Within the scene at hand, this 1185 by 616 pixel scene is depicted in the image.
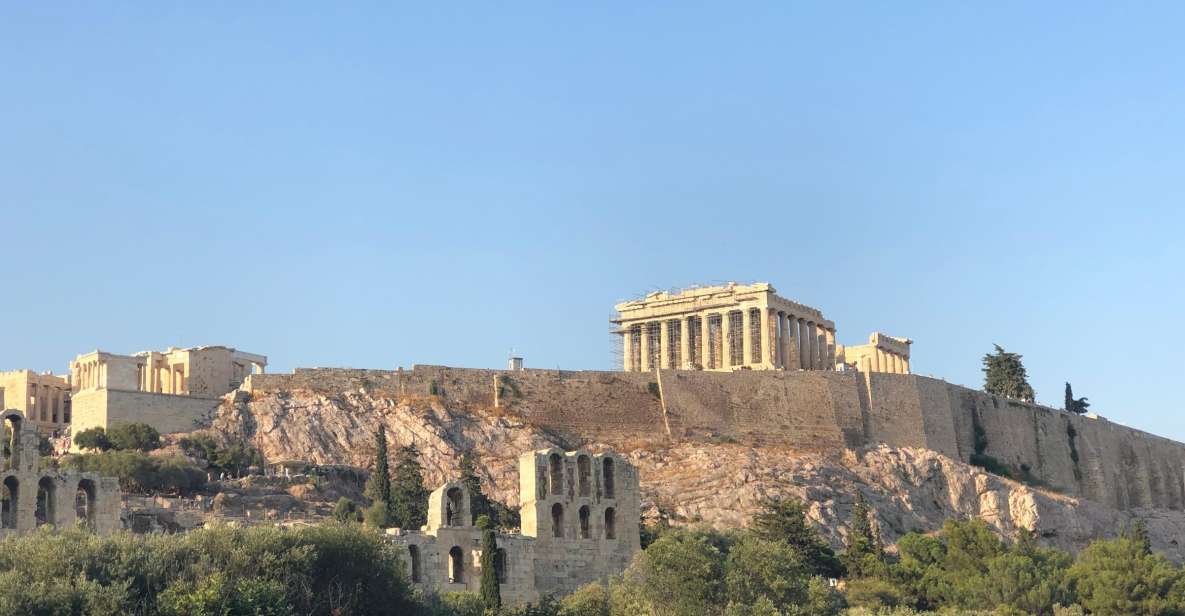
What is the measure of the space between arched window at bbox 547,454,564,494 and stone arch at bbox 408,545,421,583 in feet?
16.9

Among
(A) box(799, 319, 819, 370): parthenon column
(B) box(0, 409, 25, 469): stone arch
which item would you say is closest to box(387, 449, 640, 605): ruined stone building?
(B) box(0, 409, 25, 469): stone arch

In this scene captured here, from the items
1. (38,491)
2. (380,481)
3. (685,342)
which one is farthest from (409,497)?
(685,342)

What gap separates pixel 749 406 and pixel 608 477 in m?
30.2

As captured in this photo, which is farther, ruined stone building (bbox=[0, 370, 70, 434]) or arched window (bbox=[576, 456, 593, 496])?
ruined stone building (bbox=[0, 370, 70, 434])

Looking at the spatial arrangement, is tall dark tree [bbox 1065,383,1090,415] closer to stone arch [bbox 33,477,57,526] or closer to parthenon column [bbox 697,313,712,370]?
parthenon column [bbox 697,313,712,370]

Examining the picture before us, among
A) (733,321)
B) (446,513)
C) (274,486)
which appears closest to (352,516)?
(274,486)

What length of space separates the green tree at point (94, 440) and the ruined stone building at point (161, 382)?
2.41m

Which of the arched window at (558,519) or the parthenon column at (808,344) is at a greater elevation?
the parthenon column at (808,344)

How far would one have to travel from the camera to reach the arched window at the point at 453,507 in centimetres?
5106

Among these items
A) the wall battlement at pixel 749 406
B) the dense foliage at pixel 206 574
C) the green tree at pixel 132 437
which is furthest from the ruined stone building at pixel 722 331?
the dense foliage at pixel 206 574

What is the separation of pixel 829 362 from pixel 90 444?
36.5 meters

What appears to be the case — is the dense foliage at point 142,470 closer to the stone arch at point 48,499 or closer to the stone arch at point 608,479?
the stone arch at point 48,499

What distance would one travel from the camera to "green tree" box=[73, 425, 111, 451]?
70.2 m

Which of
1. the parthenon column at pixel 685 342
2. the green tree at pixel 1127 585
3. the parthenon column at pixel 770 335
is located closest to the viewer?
the green tree at pixel 1127 585
